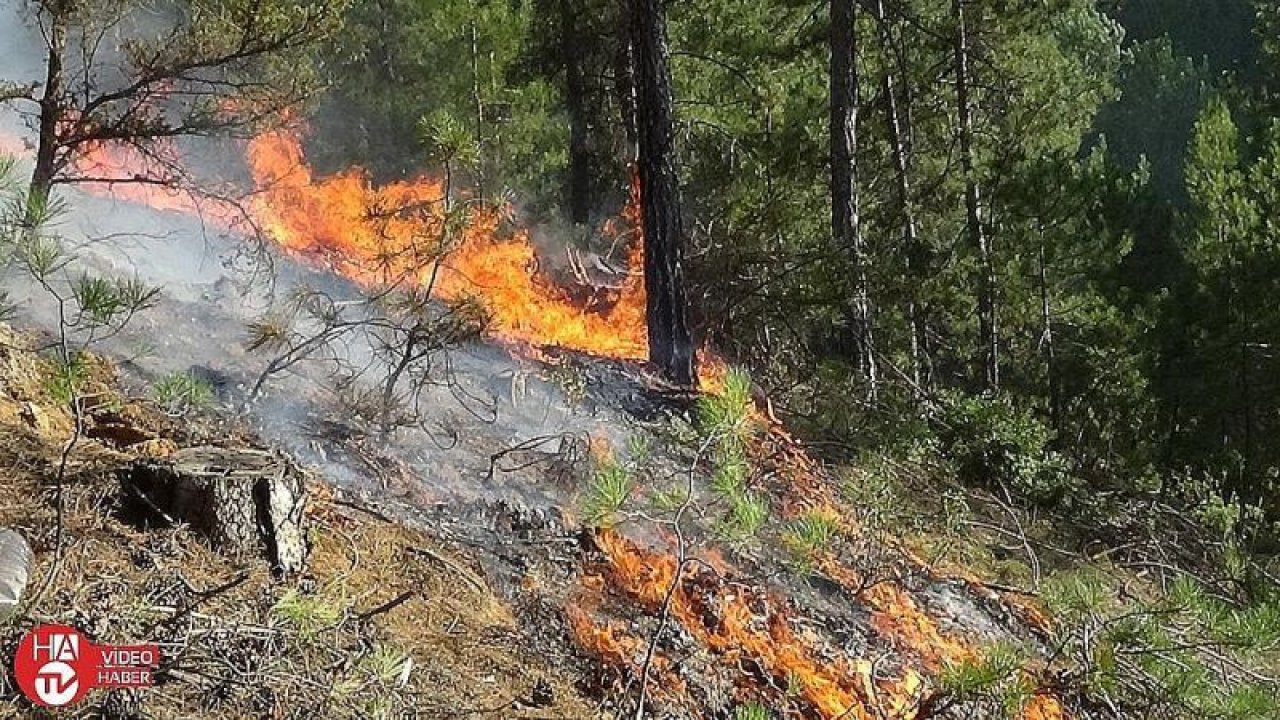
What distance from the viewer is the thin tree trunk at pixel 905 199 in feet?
41.2

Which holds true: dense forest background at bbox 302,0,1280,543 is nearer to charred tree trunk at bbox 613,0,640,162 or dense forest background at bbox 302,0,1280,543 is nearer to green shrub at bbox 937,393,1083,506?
green shrub at bbox 937,393,1083,506

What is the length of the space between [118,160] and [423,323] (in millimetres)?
7281

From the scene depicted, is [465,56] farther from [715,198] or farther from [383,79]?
[715,198]

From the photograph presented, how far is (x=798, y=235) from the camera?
14.2 meters

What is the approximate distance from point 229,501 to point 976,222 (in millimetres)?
13206

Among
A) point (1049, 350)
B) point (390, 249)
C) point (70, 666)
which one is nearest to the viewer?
point (70, 666)

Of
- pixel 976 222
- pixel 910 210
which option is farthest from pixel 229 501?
pixel 976 222

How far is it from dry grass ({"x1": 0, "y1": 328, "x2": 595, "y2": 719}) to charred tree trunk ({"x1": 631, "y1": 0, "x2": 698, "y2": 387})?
4.30 meters

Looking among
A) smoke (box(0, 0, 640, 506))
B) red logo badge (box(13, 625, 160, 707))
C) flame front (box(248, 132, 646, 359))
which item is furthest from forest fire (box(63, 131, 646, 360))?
red logo badge (box(13, 625, 160, 707))

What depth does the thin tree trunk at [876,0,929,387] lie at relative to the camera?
41.2ft

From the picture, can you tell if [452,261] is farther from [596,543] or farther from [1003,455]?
[1003,455]

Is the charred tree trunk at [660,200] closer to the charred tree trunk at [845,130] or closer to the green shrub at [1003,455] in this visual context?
the charred tree trunk at [845,130]

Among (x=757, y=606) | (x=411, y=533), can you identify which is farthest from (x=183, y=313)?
(x=757, y=606)

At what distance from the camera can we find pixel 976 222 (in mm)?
15586
